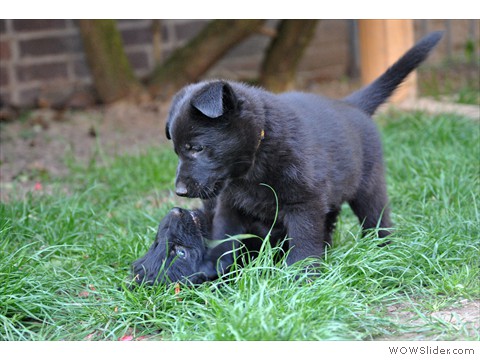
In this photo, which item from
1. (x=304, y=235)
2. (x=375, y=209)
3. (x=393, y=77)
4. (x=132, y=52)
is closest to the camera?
(x=304, y=235)

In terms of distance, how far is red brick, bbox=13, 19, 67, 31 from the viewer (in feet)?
25.0

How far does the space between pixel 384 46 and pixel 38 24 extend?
385 centimetres

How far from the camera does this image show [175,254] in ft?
11.0

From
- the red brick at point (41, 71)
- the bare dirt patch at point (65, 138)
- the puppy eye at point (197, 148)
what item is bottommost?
the bare dirt patch at point (65, 138)

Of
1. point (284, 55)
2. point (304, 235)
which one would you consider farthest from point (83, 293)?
point (284, 55)

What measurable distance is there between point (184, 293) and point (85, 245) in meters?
0.89

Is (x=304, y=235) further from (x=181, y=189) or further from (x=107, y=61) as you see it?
(x=107, y=61)

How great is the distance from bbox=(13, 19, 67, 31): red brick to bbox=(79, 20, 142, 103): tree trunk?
0.50 meters

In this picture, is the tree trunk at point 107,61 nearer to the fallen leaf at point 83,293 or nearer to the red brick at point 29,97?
the red brick at point 29,97

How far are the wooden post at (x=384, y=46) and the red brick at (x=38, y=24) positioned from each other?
3.41 m

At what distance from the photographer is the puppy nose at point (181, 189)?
10.3ft

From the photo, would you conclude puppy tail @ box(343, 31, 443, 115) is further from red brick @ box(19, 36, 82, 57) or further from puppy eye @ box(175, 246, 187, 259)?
red brick @ box(19, 36, 82, 57)

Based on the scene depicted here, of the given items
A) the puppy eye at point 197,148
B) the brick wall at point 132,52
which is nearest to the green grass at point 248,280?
the puppy eye at point 197,148

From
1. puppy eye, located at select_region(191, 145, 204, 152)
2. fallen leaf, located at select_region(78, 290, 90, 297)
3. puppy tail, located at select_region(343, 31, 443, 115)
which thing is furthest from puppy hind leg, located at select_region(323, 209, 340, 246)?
fallen leaf, located at select_region(78, 290, 90, 297)
